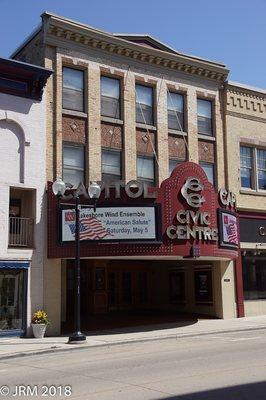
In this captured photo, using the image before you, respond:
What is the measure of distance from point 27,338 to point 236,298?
11.7 m

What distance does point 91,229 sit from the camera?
21.6 meters

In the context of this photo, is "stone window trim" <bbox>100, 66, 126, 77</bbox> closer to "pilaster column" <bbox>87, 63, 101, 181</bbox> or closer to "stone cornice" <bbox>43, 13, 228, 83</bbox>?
"pilaster column" <bbox>87, 63, 101, 181</bbox>

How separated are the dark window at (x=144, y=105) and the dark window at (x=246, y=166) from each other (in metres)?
6.37

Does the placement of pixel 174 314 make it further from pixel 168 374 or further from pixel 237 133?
pixel 168 374

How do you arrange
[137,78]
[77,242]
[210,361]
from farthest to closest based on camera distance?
[137,78] → [77,242] → [210,361]

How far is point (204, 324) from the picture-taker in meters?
24.6

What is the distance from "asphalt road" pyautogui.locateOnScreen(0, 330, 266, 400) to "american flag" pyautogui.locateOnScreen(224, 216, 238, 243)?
752 cm

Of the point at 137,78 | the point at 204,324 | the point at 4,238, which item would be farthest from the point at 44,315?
the point at 137,78

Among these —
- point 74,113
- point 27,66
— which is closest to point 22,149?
point 74,113

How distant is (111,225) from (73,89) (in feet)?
21.9

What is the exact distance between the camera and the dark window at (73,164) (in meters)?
23.7

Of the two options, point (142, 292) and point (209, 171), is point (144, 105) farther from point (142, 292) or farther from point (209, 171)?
point (142, 292)

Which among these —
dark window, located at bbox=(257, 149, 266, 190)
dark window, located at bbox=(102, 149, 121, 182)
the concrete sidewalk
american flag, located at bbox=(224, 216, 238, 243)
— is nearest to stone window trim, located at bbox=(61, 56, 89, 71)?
dark window, located at bbox=(102, 149, 121, 182)

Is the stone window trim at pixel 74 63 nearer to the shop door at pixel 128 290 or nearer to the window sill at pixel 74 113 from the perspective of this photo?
the window sill at pixel 74 113
